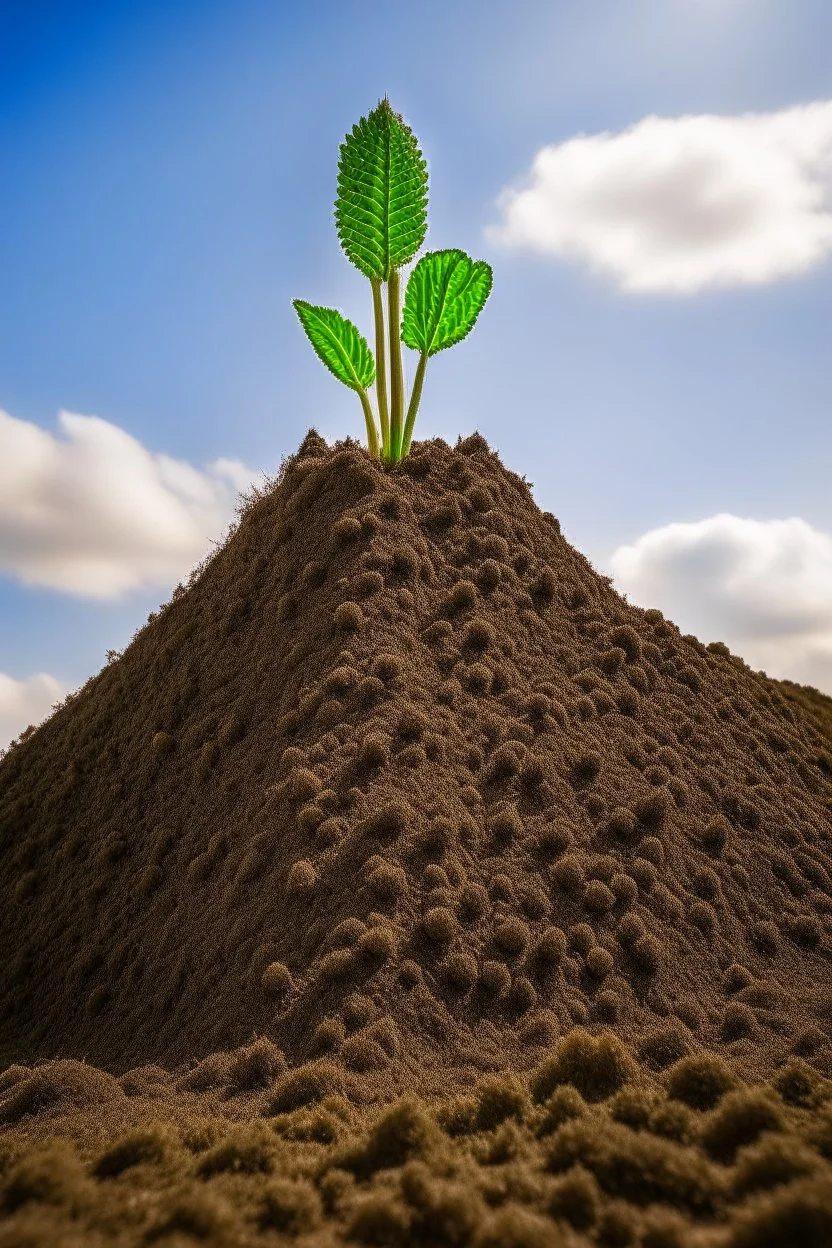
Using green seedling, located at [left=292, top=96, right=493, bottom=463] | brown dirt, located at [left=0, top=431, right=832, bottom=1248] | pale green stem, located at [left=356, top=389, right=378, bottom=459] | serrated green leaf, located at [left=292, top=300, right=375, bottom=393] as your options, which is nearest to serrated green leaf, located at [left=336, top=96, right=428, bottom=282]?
green seedling, located at [left=292, top=96, right=493, bottom=463]

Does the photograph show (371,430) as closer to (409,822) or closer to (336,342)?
(336,342)

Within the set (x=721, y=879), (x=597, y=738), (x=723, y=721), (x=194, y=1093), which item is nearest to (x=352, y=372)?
(x=597, y=738)

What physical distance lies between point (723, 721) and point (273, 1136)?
9.22m

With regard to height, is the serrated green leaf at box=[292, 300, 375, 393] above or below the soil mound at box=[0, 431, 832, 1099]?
above

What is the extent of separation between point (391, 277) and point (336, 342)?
3.78ft

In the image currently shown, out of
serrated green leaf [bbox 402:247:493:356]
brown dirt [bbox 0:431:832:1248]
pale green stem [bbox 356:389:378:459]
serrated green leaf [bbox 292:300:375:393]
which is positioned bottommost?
brown dirt [bbox 0:431:832:1248]

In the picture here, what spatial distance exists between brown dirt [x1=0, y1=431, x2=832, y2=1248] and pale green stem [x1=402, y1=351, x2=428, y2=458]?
255 mm

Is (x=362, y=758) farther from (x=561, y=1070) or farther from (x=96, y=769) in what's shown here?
(x=96, y=769)

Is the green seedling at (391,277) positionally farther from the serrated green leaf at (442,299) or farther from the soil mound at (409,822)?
the soil mound at (409,822)

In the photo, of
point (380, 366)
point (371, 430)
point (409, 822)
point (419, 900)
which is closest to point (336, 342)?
point (380, 366)

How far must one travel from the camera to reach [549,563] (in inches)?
485

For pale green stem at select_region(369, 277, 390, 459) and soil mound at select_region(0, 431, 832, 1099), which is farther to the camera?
pale green stem at select_region(369, 277, 390, 459)

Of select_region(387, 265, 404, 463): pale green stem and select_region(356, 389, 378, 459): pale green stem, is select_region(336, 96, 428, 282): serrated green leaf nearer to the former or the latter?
select_region(387, 265, 404, 463): pale green stem

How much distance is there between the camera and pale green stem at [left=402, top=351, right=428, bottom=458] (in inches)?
485
